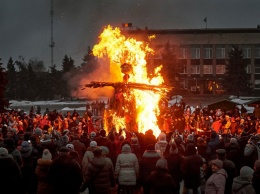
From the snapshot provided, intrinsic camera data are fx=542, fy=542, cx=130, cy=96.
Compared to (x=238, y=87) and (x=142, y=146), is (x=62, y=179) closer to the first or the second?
(x=142, y=146)

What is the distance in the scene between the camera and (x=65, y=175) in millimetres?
10461

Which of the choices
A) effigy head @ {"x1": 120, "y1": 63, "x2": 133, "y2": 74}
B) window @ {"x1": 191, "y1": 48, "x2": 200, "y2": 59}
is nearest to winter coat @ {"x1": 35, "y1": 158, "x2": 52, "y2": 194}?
effigy head @ {"x1": 120, "y1": 63, "x2": 133, "y2": 74}

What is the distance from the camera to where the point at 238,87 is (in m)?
73.4

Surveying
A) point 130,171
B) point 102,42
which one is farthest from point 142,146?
point 102,42

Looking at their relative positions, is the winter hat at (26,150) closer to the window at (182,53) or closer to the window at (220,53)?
the window at (182,53)

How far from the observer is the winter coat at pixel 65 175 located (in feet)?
34.3

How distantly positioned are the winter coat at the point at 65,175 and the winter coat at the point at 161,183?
1.58m

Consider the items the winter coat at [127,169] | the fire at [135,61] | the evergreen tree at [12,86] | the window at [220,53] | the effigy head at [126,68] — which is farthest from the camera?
the evergreen tree at [12,86]

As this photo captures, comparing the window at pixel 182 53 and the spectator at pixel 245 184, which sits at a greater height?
the window at pixel 182 53

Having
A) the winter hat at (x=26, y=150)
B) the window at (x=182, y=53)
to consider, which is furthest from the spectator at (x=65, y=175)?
the window at (x=182, y=53)

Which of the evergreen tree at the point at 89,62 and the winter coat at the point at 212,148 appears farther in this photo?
the evergreen tree at the point at 89,62

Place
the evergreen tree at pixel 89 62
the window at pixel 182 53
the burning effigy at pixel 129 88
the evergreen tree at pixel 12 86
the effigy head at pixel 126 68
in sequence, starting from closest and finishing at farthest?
the burning effigy at pixel 129 88 → the effigy head at pixel 126 68 → the window at pixel 182 53 → the evergreen tree at pixel 12 86 → the evergreen tree at pixel 89 62

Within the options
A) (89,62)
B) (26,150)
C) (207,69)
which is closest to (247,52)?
(207,69)

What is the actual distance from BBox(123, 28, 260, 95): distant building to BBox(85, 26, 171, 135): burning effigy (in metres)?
56.5
